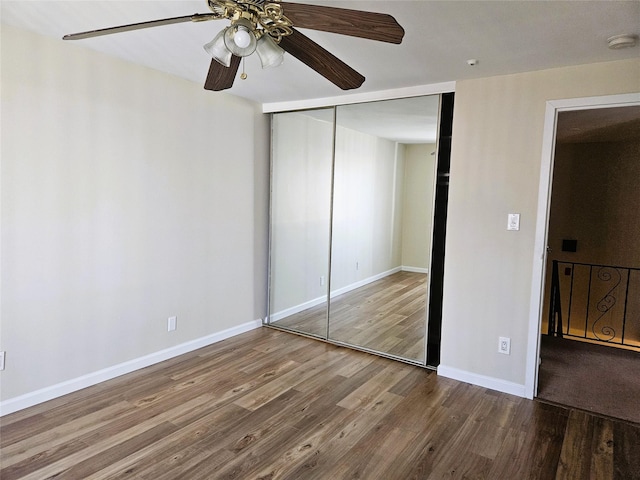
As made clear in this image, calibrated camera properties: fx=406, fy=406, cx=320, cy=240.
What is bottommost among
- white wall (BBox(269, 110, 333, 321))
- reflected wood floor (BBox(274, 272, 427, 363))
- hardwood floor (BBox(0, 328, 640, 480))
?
hardwood floor (BBox(0, 328, 640, 480))

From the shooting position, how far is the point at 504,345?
3.03 meters

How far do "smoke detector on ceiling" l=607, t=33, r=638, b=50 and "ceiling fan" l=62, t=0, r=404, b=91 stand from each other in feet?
4.93

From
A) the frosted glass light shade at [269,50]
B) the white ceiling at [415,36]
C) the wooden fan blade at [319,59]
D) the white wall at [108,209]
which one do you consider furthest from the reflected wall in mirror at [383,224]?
the frosted glass light shade at [269,50]

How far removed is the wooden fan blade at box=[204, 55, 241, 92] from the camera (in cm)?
190

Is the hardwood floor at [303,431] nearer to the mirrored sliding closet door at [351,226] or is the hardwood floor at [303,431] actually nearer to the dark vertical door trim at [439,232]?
the dark vertical door trim at [439,232]

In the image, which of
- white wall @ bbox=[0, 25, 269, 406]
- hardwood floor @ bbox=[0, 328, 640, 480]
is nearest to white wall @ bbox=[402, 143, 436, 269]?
hardwood floor @ bbox=[0, 328, 640, 480]

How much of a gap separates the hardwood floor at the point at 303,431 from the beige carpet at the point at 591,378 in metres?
0.19

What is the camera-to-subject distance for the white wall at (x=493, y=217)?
113 inches

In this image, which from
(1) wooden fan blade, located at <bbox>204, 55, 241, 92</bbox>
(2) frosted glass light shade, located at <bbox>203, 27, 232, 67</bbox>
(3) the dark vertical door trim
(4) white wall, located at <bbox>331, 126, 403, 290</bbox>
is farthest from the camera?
(4) white wall, located at <bbox>331, 126, 403, 290</bbox>

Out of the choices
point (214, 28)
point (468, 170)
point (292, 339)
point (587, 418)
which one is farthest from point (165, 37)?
point (587, 418)

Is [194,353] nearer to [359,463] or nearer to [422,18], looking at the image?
[359,463]

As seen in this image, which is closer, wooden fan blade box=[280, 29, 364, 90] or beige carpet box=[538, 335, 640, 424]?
wooden fan blade box=[280, 29, 364, 90]

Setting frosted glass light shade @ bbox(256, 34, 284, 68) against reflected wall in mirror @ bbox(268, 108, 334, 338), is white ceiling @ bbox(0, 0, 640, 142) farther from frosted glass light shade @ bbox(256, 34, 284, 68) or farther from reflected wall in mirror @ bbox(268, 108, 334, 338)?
reflected wall in mirror @ bbox(268, 108, 334, 338)

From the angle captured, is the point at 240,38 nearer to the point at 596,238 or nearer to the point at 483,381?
the point at 483,381
